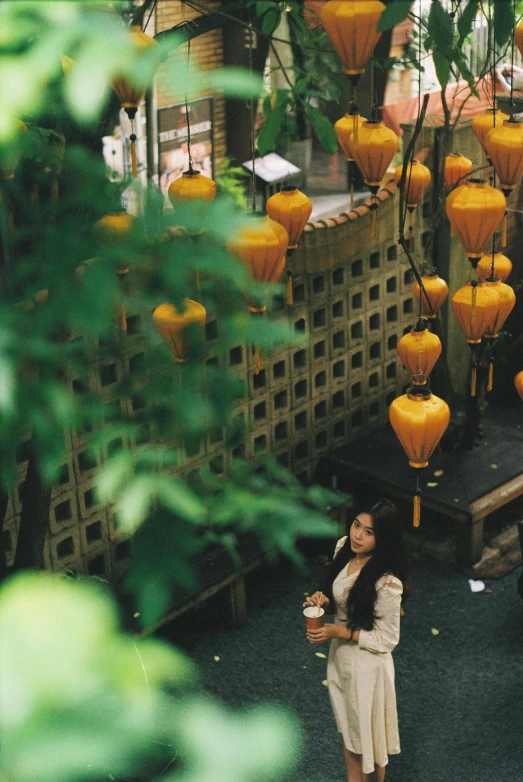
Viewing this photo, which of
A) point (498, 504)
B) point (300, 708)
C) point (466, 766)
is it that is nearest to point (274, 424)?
point (498, 504)

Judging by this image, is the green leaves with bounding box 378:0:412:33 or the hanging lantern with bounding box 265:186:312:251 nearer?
the green leaves with bounding box 378:0:412:33

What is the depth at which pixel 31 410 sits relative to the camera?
5.68 ft

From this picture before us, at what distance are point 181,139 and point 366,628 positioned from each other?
7.97 m

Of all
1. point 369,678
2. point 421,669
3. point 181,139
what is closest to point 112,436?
point 369,678

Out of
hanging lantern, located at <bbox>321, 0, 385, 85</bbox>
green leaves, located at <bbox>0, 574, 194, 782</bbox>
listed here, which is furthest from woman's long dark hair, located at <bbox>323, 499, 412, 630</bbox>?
green leaves, located at <bbox>0, 574, 194, 782</bbox>

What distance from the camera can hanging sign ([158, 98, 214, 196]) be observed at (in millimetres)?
11430

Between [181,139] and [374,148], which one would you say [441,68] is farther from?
[181,139]

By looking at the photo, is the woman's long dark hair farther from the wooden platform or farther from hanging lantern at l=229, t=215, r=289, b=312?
the wooden platform

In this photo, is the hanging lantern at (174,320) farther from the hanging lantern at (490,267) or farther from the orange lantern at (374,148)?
the hanging lantern at (490,267)

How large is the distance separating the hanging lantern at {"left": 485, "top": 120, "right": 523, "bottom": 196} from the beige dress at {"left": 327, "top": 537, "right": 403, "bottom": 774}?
1.96 metres

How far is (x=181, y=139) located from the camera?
11812 mm

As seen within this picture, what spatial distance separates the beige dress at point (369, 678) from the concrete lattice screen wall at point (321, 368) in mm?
1958

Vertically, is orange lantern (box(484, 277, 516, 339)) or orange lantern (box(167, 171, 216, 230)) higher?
orange lantern (box(167, 171, 216, 230))

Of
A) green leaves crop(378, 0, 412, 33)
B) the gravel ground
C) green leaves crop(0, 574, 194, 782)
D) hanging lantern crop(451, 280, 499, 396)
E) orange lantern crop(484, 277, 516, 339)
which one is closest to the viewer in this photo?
green leaves crop(0, 574, 194, 782)
